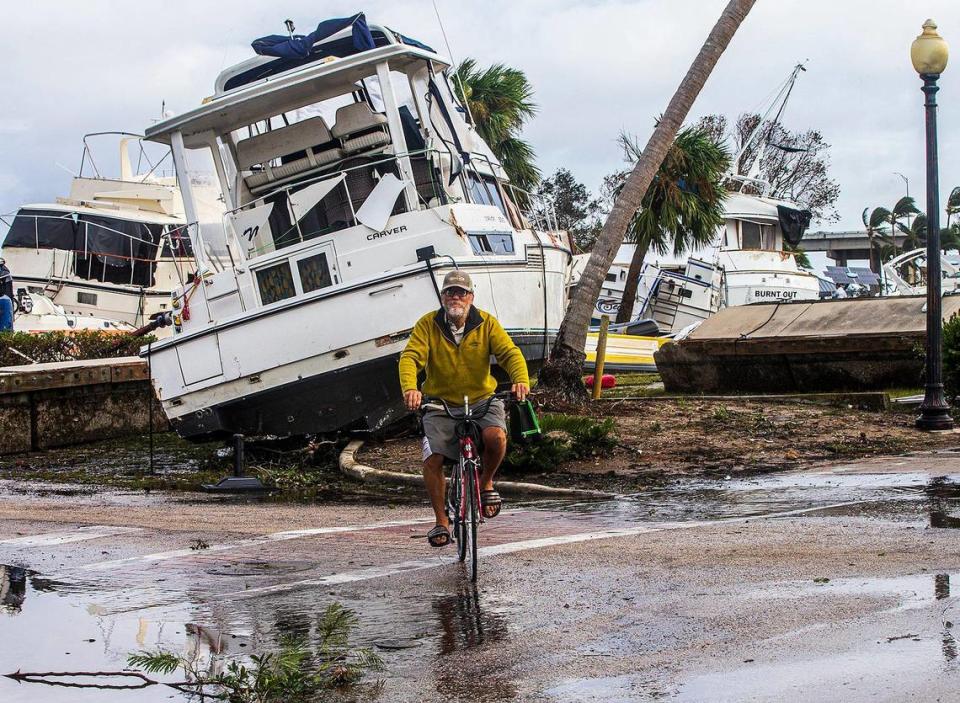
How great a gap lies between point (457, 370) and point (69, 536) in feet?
11.5

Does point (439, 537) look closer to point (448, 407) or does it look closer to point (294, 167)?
point (448, 407)

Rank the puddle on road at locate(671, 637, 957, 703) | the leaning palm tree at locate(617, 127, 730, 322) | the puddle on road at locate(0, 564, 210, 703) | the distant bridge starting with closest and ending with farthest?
the puddle on road at locate(671, 637, 957, 703) < the puddle on road at locate(0, 564, 210, 703) < the leaning palm tree at locate(617, 127, 730, 322) < the distant bridge

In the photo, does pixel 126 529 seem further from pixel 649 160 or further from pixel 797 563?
pixel 649 160

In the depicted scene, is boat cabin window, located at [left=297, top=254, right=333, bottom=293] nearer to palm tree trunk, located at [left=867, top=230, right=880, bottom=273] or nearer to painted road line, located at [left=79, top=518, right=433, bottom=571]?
painted road line, located at [left=79, top=518, right=433, bottom=571]

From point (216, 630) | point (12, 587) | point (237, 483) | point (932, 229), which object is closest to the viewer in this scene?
point (216, 630)

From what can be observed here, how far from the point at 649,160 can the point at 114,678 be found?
1479 cm

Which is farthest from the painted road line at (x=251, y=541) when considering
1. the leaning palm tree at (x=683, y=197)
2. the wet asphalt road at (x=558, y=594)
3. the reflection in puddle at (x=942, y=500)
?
the leaning palm tree at (x=683, y=197)

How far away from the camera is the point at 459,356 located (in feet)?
28.7

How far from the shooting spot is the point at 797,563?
25.5 feet

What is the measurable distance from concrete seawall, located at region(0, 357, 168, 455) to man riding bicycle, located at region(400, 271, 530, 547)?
11.5 m

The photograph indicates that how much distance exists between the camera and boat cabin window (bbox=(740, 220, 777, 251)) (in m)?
48.6

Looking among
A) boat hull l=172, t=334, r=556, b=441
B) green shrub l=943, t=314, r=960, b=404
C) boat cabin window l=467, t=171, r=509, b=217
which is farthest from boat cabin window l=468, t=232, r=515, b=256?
green shrub l=943, t=314, r=960, b=404

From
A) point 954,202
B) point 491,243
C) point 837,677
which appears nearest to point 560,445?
point 491,243

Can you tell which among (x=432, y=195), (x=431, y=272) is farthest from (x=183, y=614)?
(x=432, y=195)
